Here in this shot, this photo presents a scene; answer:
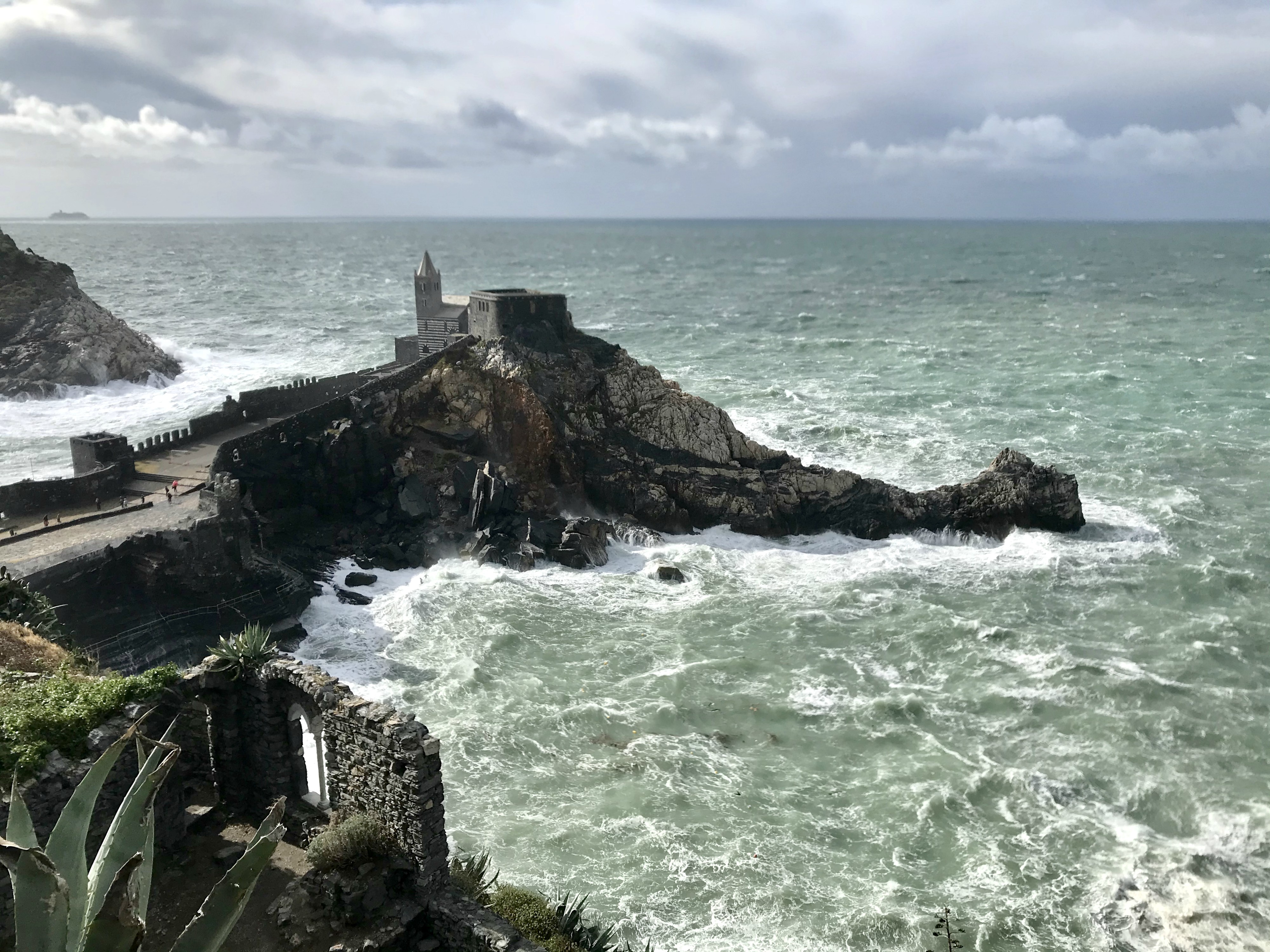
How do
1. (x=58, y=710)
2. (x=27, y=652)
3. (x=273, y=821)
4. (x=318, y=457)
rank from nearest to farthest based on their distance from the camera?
(x=273, y=821) < (x=58, y=710) < (x=27, y=652) < (x=318, y=457)

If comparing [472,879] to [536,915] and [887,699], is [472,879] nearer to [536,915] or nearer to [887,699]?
[536,915]

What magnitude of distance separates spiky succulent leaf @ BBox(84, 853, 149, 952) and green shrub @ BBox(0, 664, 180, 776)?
23.6 ft

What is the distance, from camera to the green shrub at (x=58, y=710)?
13.1 metres

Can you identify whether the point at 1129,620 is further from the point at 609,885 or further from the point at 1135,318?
the point at 1135,318

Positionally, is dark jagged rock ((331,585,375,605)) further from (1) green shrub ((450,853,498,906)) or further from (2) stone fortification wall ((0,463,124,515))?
(1) green shrub ((450,853,498,906))

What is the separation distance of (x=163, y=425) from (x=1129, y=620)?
50.4 metres

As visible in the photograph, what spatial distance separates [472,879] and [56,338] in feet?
220

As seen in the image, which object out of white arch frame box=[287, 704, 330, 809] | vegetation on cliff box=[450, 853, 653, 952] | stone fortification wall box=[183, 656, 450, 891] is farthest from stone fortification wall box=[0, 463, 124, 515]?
vegetation on cliff box=[450, 853, 653, 952]

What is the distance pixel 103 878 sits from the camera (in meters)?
7.64

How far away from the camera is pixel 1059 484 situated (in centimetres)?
3969

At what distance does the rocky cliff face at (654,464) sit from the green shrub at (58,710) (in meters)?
24.1

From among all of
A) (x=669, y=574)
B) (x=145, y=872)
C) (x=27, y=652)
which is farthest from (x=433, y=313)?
(x=145, y=872)

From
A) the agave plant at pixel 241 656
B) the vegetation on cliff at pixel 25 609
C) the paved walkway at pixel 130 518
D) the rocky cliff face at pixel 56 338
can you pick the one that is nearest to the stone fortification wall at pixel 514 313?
the paved walkway at pixel 130 518

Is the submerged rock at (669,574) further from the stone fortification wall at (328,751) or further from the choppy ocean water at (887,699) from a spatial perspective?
the stone fortification wall at (328,751)
